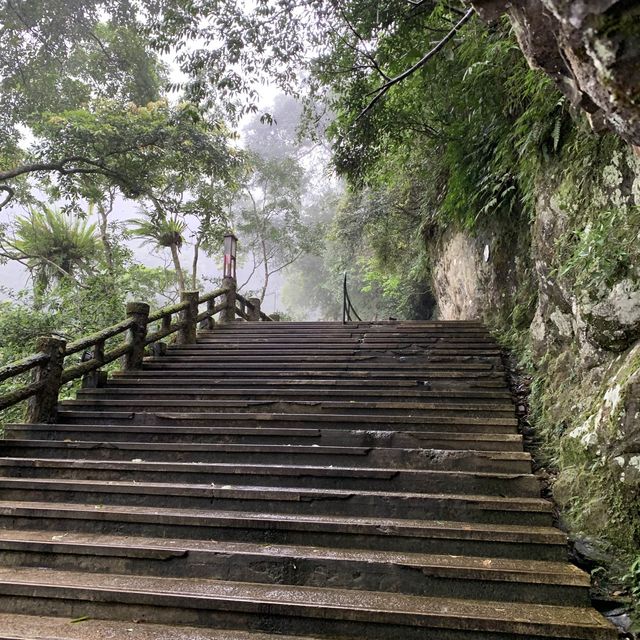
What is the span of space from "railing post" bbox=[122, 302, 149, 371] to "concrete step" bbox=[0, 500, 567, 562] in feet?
8.96

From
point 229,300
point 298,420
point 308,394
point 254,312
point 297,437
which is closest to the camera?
point 297,437

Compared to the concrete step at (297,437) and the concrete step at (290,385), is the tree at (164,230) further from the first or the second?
the concrete step at (297,437)

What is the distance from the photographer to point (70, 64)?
10172mm

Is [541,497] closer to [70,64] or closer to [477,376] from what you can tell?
[477,376]

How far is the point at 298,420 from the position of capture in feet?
13.6

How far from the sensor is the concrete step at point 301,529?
266 centimetres

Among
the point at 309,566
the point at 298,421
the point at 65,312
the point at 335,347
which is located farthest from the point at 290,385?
the point at 65,312

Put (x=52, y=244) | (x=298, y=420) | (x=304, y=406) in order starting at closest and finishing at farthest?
(x=298, y=420) → (x=304, y=406) → (x=52, y=244)

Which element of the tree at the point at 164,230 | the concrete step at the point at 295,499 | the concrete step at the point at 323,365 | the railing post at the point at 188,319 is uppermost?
the tree at the point at 164,230

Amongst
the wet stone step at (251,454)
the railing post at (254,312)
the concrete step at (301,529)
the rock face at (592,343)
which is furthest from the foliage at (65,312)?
the rock face at (592,343)

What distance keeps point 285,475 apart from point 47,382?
278 centimetres

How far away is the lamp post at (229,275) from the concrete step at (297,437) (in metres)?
4.93

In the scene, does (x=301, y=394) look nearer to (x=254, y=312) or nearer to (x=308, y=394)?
(x=308, y=394)

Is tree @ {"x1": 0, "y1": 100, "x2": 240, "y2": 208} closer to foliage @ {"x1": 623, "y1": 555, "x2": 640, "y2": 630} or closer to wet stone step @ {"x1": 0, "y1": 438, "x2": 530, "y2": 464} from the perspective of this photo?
wet stone step @ {"x1": 0, "y1": 438, "x2": 530, "y2": 464}
